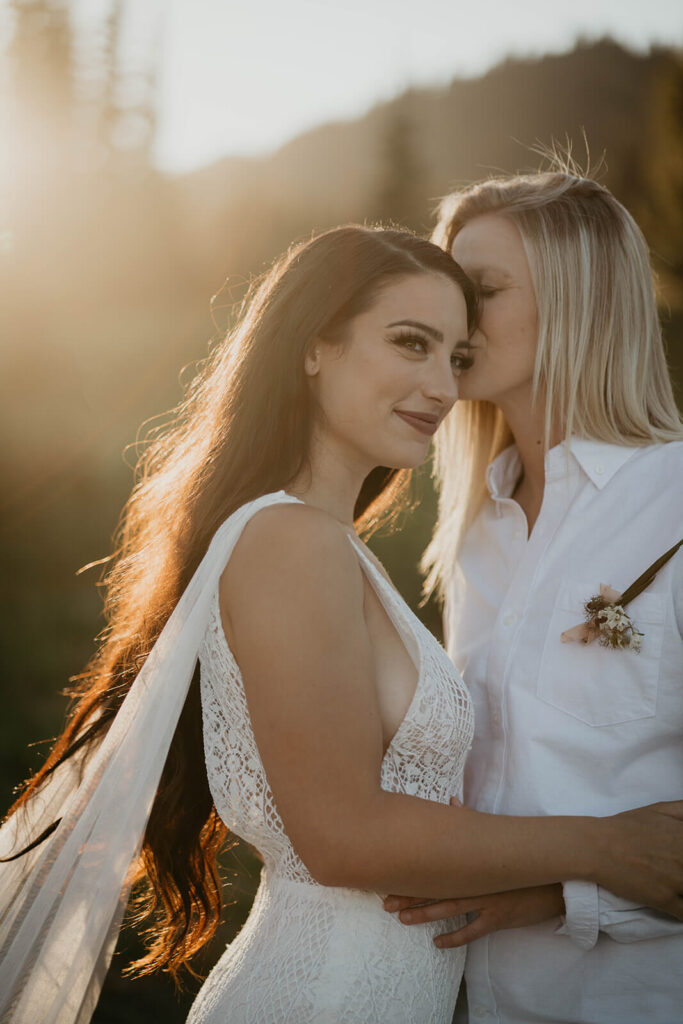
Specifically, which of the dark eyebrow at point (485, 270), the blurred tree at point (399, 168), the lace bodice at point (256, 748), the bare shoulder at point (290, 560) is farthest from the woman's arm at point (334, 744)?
the blurred tree at point (399, 168)

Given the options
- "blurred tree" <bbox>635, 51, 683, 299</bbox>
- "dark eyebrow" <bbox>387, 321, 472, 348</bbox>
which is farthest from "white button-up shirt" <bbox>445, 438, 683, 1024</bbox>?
"blurred tree" <bbox>635, 51, 683, 299</bbox>

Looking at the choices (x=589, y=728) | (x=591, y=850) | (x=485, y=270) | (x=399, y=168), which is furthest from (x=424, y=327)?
(x=399, y=168)

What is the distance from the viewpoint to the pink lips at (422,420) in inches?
99.8

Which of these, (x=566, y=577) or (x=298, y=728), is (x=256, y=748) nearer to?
(x=298, y=728)

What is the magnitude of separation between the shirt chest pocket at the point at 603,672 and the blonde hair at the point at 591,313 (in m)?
0.58

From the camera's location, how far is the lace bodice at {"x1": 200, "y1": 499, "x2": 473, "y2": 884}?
2105 mm

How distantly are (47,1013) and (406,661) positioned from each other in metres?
1.08

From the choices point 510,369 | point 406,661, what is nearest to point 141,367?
point 510,369

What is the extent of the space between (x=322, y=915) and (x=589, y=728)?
2.80ft

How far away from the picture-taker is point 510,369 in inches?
115

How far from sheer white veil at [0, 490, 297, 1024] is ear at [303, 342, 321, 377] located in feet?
1.65

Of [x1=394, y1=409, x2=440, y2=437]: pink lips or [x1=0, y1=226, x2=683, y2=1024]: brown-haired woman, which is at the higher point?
[x1=394, y1=409, x2=440, y2=437]: pink lips

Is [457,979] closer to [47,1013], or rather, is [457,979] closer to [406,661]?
[406,661]

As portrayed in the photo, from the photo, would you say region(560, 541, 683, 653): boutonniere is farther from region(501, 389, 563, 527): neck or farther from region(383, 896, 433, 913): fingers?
region(383, 896, 433, 913): fingers
